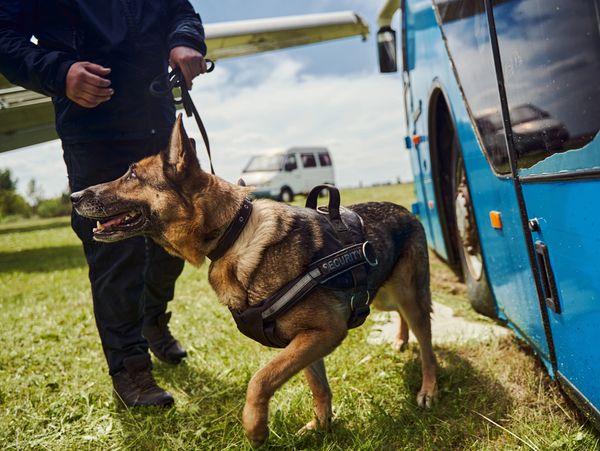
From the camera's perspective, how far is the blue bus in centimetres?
167

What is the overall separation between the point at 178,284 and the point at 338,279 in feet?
15.7

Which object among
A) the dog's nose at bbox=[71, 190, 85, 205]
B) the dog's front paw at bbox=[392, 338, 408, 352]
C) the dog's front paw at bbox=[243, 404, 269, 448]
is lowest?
the dog's front paw at bbox=[392, 338, 408, 352]

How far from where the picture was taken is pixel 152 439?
247 centimetres

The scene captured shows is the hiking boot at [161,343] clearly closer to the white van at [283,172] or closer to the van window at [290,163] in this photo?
the white van at [283,172]

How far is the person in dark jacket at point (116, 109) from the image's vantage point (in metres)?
Answer: 2.66

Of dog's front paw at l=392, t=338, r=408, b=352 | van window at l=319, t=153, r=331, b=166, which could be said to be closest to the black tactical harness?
dog's front paw at l=392, t=338, r=408, b=352

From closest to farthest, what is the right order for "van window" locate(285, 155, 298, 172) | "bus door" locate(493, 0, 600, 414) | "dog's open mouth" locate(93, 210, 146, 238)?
1. "bus door" locate(493, 0, 600, 414)
2. "dog's open mouth" locate(93, 210, 146, 238)
3. "van window" locate(285, 155, 298, 172)

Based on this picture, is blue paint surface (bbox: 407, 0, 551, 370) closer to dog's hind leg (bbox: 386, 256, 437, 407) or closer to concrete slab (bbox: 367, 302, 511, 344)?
concrete slab (bbox: 367, 302, 511, 344)

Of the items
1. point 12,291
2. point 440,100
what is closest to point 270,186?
point 12,291

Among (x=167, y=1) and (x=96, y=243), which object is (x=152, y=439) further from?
(x=167, y=1)

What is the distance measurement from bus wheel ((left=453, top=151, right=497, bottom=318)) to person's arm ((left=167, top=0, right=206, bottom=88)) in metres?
2.03

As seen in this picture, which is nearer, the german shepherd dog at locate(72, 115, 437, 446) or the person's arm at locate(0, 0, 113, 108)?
the german shepherd dog at locate(72, 115, 437, 446)

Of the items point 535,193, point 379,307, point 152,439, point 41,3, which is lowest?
point 152,439

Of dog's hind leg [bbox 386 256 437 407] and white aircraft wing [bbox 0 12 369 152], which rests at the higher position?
white aircraft wing [bbox 0 12 369 152]
